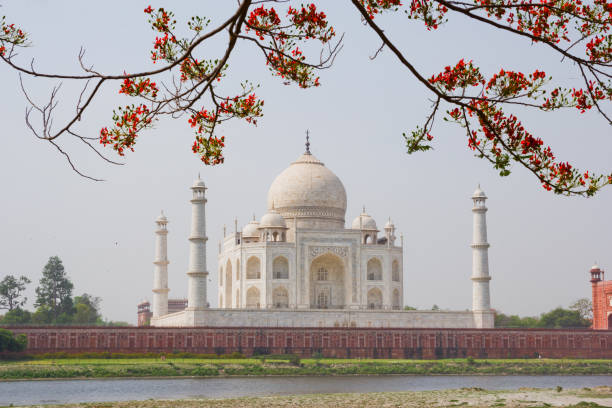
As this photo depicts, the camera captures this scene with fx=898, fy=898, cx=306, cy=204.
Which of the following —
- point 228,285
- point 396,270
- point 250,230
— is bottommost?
point 228,285

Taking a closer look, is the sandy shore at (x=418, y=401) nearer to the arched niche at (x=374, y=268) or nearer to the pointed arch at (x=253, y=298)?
the pointed arch at (x=253, y=298)

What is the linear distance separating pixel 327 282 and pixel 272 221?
4.95 meters

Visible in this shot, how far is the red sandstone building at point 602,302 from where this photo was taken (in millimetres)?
58969

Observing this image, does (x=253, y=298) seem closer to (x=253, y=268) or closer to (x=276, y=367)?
(x=253, y=268)

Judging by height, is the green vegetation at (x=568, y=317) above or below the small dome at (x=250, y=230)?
below

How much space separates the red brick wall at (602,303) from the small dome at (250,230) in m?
23.3

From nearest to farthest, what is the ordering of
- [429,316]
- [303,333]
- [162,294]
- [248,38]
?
[248,38] → [303,333] → [429,316] → [162,294]

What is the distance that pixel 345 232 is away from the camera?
5316 centimetres

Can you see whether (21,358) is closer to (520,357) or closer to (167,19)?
(520,357)

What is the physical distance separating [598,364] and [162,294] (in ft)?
82.0

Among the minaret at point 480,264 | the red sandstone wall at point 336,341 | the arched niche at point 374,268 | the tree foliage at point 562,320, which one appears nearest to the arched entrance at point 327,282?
the arched niche at point 374,268

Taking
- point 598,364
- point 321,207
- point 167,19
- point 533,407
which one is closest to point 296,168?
point 321,207

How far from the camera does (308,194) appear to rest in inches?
2158

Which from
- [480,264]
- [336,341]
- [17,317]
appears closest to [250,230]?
[336,341]
